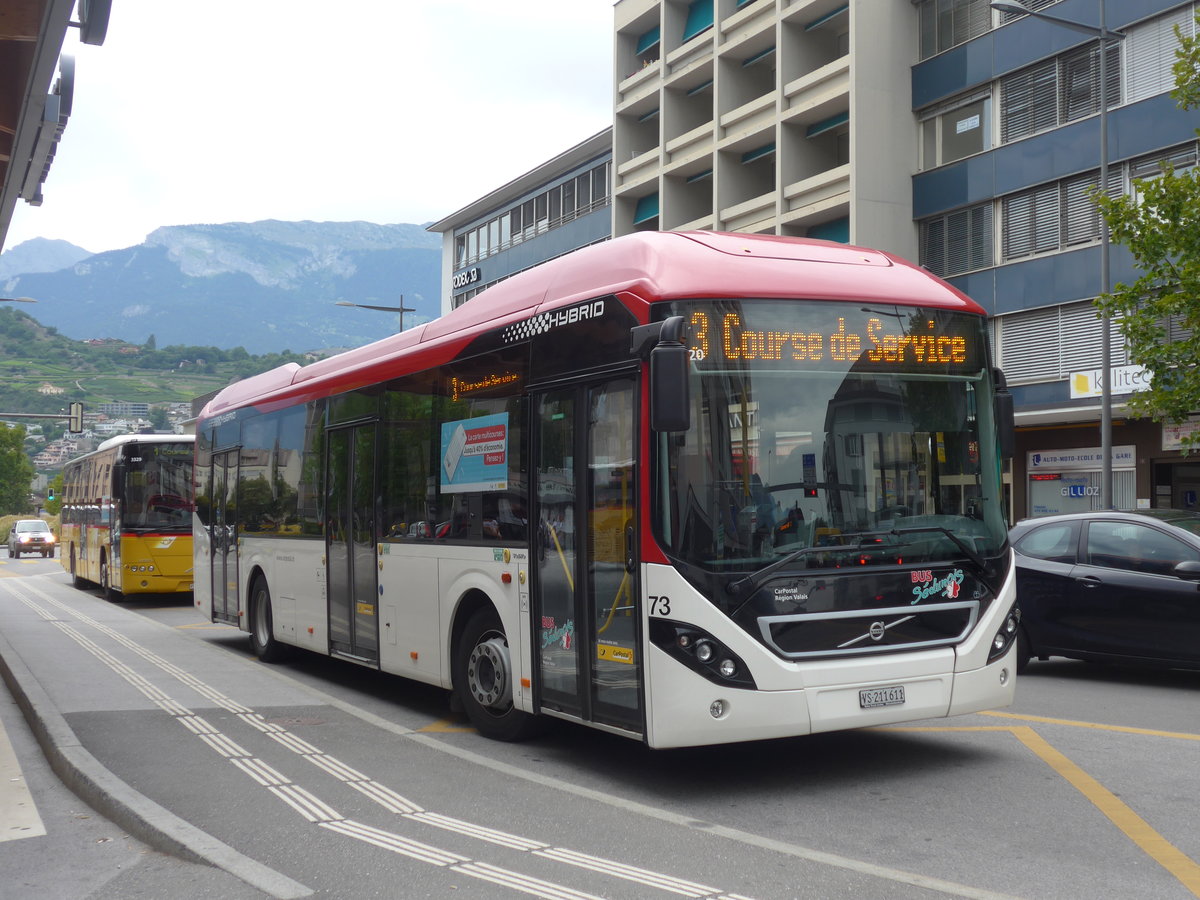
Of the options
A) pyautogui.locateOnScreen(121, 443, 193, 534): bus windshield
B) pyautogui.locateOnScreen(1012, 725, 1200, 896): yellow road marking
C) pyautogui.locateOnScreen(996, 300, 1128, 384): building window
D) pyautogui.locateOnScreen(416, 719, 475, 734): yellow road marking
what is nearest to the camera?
pyautogui.locateOnScreen(1012, 725, 1200, 896): yellow road marking

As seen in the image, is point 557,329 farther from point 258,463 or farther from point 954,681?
point 258,463

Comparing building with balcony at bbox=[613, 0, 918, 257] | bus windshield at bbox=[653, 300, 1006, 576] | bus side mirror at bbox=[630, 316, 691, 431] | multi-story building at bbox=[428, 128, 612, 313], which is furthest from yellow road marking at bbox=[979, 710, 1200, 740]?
multi-story building at bbox=[428, 128, 612, 313]

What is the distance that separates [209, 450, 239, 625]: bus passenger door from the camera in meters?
15.1

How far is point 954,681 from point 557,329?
3154mm

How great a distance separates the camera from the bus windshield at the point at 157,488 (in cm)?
2389

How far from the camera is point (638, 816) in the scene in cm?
659

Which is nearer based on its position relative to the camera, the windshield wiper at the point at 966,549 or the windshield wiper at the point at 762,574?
the windshield wiper at the point at 762,574

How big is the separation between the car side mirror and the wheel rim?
586cm

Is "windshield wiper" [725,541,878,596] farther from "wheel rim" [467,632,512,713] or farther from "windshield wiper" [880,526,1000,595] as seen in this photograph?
"wheel rim" [467,632,512,713]

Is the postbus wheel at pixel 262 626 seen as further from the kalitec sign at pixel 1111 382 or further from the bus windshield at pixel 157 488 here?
the kalitec sign at pixel 1111 382

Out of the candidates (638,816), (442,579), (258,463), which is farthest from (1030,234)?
(638,816)

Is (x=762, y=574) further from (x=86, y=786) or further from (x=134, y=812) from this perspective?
(x=86, y=786)

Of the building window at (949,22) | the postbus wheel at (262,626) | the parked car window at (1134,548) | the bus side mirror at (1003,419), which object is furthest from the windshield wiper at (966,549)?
the building window at (949,22)

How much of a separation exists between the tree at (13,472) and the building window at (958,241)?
8456 centimetres
